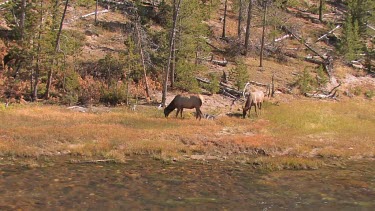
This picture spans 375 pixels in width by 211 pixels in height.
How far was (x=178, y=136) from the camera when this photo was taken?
2431cm

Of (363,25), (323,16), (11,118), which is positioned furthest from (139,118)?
(323,16)

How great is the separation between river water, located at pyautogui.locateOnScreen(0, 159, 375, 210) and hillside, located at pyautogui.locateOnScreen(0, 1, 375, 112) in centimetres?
1642

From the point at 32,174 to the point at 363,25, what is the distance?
55.3 meters

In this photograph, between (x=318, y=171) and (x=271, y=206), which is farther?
(x=318, y=171)

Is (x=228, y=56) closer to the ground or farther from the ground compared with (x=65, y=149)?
farther from the ground

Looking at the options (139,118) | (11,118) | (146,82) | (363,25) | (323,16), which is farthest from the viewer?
(323,16)

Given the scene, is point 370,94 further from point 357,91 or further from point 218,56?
point 218,56

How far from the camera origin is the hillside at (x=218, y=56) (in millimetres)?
38219

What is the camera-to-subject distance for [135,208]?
13.6 m

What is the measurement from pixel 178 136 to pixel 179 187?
8.47 m

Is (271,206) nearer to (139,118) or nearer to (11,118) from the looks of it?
(139,118)

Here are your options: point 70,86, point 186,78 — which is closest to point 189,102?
point 186,78

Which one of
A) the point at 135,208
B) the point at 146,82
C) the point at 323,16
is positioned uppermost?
the point at 323,16

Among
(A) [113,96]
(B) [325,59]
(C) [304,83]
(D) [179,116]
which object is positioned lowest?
(D) [179,116]
